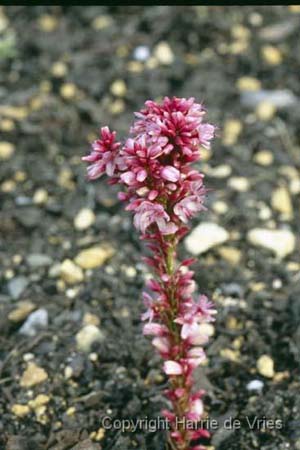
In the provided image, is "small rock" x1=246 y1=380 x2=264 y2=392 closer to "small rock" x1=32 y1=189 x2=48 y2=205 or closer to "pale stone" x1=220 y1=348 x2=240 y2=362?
"pale stone" x1=220 y1=348 x2=240 y2=362

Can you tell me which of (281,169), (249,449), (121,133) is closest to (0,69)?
(121,133)

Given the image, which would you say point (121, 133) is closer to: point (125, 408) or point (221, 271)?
point (221, 271)

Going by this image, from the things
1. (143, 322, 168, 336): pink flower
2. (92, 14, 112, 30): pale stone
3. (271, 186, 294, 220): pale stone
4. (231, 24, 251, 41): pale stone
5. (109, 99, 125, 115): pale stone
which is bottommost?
(143, 322, 168, 336): pink flower

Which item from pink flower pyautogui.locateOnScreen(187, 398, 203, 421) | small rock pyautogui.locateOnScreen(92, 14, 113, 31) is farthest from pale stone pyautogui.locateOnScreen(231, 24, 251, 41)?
pink flower pyautogui.locateOnScreen(187, 398, 203, 421)

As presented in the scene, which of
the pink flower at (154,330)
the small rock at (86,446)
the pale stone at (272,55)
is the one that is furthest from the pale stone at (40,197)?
the pink flower at (154,330)

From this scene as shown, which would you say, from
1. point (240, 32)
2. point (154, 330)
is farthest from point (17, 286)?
point (240, 32)

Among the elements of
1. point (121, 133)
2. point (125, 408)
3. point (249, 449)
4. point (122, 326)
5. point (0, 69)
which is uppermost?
point (0, 69)

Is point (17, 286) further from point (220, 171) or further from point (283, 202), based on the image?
point (283, 202)
